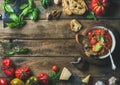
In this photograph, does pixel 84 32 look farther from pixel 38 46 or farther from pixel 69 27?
pixel 38 46

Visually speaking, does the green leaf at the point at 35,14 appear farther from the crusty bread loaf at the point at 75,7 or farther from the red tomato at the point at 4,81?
the red tomato at the point at 4,81

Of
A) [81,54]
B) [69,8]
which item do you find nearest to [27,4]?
[69,8]

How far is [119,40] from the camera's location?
3529 millimetres

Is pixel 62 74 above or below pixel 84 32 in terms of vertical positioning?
below

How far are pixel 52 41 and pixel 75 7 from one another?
0.29m

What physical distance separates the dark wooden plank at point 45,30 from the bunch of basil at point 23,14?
4 centimetres

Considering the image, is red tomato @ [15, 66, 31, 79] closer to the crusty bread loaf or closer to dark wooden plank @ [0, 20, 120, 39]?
dark wooden plank @ [0, 20, 120, 39]

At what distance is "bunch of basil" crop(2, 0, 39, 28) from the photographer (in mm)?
3600

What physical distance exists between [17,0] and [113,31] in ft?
2.37

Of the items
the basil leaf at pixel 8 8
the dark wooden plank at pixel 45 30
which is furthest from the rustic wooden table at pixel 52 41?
the basil leaf at pixel 8 8

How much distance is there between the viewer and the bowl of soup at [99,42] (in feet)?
11.4

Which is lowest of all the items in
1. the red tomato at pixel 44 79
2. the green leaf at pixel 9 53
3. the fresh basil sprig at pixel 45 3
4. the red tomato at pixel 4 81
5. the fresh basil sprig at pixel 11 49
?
the red tomato at pixel 4 81

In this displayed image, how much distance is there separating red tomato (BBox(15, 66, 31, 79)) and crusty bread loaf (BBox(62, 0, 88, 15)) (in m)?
0.50

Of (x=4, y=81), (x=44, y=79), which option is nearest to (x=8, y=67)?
(x=4, y=81)
